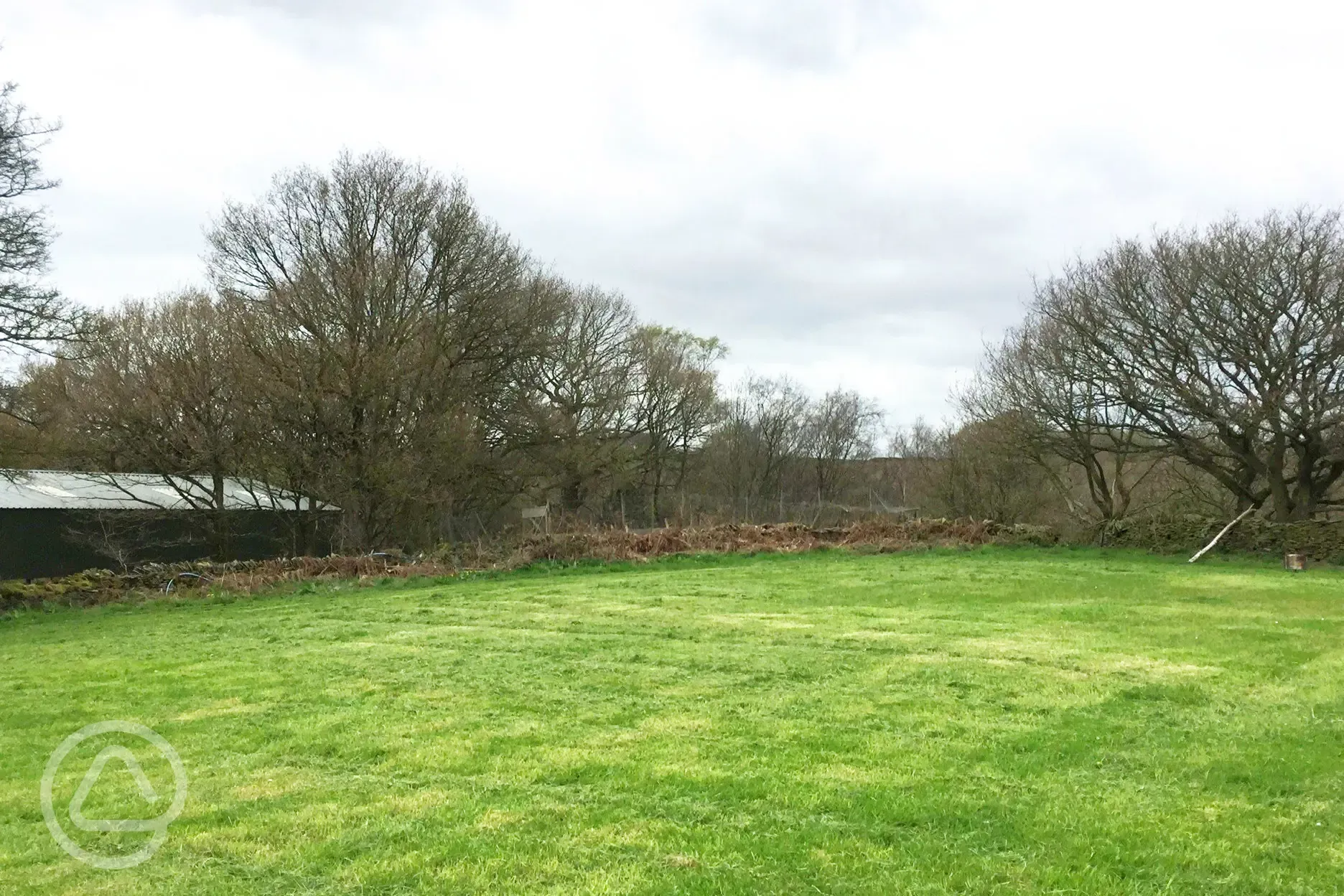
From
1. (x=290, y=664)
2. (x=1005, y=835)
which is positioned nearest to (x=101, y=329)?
(x=290, y=664)

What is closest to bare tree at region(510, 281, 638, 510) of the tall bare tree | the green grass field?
the tall bare tree

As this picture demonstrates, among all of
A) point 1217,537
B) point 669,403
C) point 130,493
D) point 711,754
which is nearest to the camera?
point 711,754

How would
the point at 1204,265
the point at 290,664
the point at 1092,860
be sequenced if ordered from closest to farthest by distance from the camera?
the point at 1092,860, the point at 290,664, the point at 1204,265

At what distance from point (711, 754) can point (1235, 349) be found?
23.6 metres

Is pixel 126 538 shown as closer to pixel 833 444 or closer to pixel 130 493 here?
pixel 130 493

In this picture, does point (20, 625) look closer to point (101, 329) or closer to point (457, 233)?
point (101, 329)

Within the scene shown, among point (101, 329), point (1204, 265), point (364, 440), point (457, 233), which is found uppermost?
point (457, 233)

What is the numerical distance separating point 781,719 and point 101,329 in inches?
654

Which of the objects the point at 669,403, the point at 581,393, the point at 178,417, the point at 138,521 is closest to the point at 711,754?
the point at 178,417

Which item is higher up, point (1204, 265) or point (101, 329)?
point (1204, 265)

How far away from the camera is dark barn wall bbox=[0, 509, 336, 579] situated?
2317cm

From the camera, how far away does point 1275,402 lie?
23.7 metres

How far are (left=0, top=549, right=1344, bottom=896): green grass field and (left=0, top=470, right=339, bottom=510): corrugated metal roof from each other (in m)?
12.2

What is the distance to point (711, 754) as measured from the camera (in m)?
5.75
